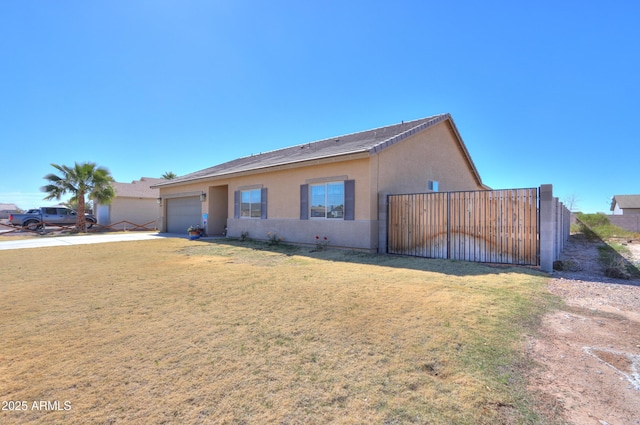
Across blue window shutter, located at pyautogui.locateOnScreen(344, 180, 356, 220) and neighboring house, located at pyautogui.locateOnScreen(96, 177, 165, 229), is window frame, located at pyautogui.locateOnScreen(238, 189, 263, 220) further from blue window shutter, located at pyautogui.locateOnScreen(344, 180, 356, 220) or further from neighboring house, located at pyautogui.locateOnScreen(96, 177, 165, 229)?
neighboring house, located at pyautogui.locateOnScreen(96, 177, 165, 229)

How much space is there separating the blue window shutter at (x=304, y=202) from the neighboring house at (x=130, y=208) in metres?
20.0

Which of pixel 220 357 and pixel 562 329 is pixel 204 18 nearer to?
pixel 220 357

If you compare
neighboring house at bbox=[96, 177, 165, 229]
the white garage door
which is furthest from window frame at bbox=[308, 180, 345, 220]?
neighboring house at bbox=[96, 177, 165, 229]

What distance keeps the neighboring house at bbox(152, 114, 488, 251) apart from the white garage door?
114cm

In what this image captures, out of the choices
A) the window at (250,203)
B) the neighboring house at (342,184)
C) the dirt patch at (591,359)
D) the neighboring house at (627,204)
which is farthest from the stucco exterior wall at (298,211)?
the neighboring house at (627,204)

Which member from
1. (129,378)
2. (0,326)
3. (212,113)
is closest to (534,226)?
(129,378)

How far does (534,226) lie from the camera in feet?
24.4

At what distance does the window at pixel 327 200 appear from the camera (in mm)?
10516

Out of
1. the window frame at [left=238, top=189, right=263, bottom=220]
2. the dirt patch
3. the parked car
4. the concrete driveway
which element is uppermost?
the window frame at [left=238, top=189, right=263, bottom=220]

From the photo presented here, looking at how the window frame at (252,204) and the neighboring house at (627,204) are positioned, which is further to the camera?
the neighboring house at (627,204)

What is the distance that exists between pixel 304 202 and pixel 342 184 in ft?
6.36

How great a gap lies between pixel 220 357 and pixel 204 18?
11472 millimetres

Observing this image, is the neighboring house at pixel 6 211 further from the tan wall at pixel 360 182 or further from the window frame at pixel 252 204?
the tan wall at pixel 360 182

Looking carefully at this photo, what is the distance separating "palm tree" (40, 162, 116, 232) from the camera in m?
19.9
